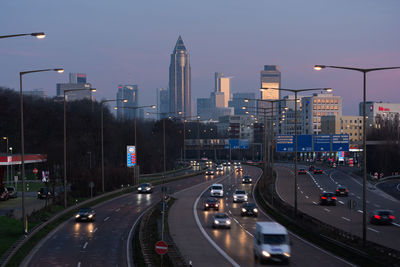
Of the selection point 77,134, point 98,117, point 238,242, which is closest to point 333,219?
point 238,242

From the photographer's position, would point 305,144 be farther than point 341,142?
Yes

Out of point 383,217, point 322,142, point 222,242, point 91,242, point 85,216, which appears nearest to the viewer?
point 222,242

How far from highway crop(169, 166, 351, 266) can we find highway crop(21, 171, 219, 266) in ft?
12.1

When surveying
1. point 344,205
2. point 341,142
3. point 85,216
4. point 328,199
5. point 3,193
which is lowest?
point 344,205

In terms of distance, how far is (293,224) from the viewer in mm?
39438

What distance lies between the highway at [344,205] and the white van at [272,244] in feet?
30.5

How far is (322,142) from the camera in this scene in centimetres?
7369

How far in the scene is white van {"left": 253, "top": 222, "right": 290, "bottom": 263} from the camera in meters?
25.1

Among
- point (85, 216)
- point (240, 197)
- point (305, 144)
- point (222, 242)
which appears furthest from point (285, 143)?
point (222, 242)

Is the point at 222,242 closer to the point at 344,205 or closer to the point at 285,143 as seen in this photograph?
the point at 344,205

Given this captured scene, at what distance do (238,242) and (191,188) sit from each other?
159 feet

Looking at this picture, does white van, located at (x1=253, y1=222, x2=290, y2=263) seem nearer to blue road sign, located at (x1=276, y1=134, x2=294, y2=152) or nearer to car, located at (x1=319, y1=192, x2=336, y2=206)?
car, located at (x1=319, y1=192, x2=336, y2=206)

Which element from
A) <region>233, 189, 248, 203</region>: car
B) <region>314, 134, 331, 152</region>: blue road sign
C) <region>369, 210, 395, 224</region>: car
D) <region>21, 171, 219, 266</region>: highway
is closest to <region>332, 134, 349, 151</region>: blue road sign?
<region>314, 134, 331, 152</region>: blue road sign

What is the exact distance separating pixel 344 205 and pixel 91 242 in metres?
34.0
